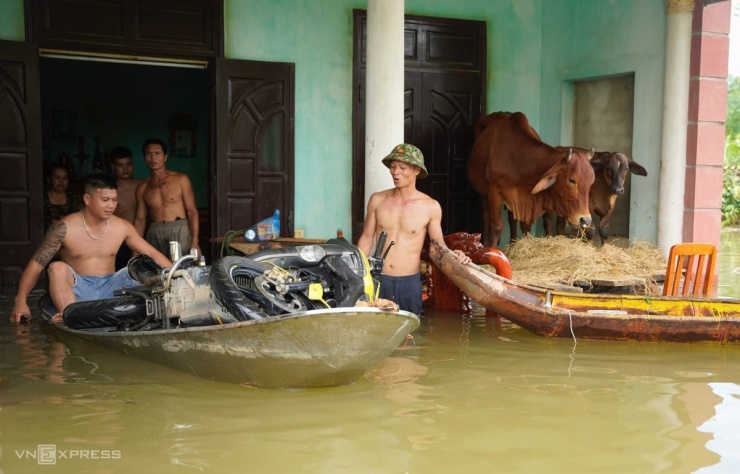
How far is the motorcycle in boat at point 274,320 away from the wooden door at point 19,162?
3909 millimetres

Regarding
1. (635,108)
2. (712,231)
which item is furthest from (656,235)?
(635,108)

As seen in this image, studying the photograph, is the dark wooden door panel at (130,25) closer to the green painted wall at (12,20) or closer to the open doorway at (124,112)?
the green painted wall at (12,20)

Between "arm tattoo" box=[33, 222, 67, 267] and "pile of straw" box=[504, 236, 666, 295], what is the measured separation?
13.9 feet

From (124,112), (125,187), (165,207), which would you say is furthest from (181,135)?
(165,207)

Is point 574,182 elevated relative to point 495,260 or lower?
elevated

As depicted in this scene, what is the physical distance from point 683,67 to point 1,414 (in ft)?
25.8

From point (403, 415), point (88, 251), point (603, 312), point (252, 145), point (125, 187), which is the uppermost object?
point (252, 145)

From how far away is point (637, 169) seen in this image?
927 centimetres

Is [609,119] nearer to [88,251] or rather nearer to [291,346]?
[88,251]

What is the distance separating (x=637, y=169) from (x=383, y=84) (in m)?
3.25

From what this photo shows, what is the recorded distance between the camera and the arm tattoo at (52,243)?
6500mm

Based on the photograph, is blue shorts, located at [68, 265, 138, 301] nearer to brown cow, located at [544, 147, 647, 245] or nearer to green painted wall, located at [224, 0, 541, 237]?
green painted wall, located at [224, 0, 541, 237]

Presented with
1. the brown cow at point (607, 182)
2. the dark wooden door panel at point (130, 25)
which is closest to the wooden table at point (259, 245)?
the dark wooden door panel at point (130, 25)

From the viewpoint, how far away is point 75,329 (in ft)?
19.3
